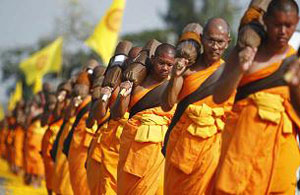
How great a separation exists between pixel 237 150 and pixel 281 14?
943 mm

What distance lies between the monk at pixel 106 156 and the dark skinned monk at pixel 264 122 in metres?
2.96

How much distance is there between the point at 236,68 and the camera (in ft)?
16.9

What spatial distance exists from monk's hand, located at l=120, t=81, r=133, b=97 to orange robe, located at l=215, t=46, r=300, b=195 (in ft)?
6.70

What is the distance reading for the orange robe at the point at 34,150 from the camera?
55.5 ft

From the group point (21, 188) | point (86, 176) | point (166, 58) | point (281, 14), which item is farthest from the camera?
point (21, 188)

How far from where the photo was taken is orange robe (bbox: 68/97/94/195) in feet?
32.0

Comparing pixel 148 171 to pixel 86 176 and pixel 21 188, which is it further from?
pixel 21 188

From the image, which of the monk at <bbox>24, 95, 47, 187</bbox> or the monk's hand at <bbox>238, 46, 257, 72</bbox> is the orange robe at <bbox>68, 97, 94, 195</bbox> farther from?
the monk at <bbox>24, 95, 47, 187</bbox>

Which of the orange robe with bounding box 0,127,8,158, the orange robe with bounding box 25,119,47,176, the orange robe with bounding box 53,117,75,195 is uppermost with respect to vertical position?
the orange robe with bounding box 53,117,75,195

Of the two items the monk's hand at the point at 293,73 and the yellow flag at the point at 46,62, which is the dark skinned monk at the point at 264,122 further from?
the yellow flag at the point at 46,62

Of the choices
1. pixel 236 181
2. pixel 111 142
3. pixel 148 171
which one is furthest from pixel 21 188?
pixel 236 181

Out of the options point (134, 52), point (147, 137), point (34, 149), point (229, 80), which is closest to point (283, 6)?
point (229, 80)

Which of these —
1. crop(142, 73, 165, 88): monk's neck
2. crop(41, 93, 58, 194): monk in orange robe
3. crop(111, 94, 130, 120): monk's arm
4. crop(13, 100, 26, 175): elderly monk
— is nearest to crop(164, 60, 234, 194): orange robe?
crop(142, 73, 165, 88): monk's neck

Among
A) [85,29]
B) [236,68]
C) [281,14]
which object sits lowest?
[85,29]
